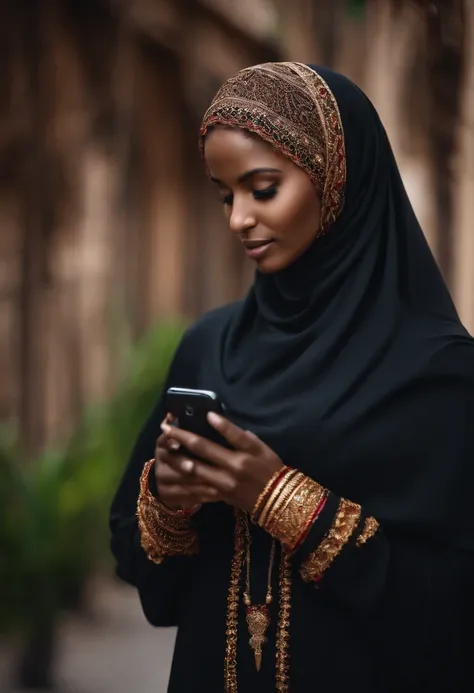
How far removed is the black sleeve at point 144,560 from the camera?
183 centimetres

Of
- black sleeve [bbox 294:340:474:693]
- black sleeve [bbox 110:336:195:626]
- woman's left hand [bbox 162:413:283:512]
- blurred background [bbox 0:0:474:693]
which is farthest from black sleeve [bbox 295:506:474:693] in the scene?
blurred background [bbox 0:0:474:693]

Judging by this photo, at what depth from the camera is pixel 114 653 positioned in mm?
6301

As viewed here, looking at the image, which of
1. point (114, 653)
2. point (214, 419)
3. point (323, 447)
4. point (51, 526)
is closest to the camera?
point (214, 419)

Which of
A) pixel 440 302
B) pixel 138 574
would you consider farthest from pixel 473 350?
pixel 138 574

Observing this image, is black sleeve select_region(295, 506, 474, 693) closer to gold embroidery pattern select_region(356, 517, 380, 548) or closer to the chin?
gold embroidery pattern select_region(356, 517, 380, 548)

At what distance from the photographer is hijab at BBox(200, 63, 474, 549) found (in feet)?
5.47

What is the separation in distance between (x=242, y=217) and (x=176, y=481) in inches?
15.2

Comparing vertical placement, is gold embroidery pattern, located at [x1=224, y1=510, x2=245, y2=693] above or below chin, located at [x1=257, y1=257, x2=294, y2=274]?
below

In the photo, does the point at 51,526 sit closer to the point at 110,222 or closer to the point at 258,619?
the point at 258,619

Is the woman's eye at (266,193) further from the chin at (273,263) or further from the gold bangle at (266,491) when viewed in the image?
the gold bangle at (266,491)

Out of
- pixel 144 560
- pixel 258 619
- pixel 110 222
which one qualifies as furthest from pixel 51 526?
pixel 110 222

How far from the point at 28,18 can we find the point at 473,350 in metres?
5.15

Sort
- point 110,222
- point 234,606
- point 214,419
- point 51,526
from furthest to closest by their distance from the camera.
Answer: point 110,222 → point 51,526 → point 234,606 → point 214,419

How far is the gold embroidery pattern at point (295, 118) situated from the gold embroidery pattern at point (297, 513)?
0.39 metres
